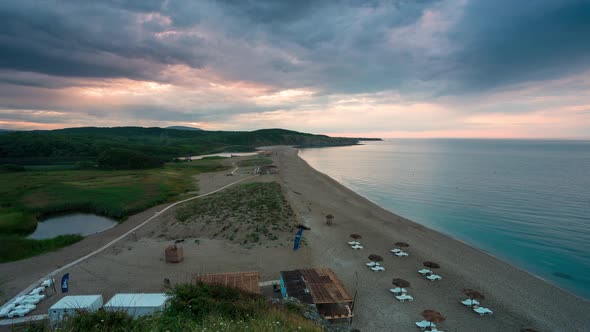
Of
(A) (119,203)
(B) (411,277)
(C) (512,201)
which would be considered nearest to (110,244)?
(A) (119,203)

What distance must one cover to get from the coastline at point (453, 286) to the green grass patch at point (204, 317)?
8.12 meters

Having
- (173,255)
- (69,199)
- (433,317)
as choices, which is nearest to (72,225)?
(69,199)

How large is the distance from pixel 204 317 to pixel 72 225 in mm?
37612

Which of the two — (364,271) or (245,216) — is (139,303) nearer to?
(364,271)

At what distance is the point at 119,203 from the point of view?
41594 millimetres

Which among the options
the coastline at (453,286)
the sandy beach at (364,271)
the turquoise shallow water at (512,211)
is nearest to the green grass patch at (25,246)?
the sandy beach at (364,271)

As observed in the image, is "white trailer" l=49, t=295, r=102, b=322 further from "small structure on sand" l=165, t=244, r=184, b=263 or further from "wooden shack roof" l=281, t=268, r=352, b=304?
"wooden shack roof" l=281, t=268, r=352, b=304

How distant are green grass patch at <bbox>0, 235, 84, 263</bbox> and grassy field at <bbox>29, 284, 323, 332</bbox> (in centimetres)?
2347

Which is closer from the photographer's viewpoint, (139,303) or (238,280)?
(139,303)

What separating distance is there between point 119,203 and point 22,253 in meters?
17.1

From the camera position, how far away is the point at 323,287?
55.0 feet

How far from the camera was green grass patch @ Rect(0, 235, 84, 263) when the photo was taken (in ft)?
79.4

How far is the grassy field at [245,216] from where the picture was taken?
28.2 metres

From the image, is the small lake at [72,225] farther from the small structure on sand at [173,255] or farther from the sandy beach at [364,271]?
the small structure on sand at [173,255]
